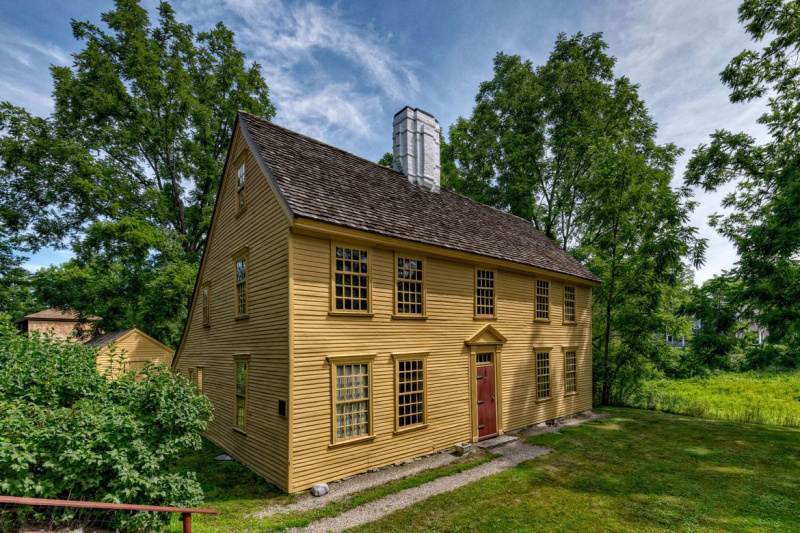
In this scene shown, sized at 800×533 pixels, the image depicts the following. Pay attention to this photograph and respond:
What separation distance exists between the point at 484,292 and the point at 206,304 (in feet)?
36.4

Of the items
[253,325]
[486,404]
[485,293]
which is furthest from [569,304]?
[253,325]

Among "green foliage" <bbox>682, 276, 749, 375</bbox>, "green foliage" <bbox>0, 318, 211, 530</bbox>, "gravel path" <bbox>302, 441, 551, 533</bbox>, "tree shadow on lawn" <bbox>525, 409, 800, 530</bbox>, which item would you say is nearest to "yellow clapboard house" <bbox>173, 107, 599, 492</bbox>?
"gravel path" <bbox>302, 441, 551, 533</bbox>

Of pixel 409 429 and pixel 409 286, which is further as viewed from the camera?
pixel 409 286

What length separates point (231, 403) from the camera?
1124cm

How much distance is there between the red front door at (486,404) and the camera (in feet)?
40.7

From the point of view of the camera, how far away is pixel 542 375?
1516cm

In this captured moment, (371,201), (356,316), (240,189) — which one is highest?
(240,189)

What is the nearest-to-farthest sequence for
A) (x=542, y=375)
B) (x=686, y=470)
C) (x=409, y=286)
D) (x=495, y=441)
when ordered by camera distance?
(x=686, y=470)
(x=409, y=286)
(x=495, y=441)
(x=542, y=375)

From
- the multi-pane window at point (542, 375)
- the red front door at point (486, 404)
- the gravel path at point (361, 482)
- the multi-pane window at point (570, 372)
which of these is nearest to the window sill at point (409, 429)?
the gravel path at point (361, 482)

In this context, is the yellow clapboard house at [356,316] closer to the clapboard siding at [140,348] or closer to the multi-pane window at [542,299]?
the multi-pane window at [542,299]

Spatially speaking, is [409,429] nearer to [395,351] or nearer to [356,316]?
[395,351]

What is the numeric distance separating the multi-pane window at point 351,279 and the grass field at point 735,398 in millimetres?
18804

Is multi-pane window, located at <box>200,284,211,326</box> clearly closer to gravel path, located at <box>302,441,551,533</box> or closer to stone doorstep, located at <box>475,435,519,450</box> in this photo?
gravel path, located at <box>302,441,551,533</box>

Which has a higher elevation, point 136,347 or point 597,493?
point 136,347
